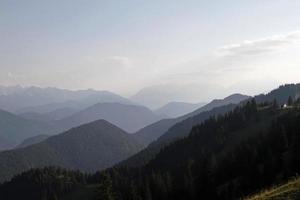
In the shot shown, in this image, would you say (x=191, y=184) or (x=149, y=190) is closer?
(x=191, y=184)

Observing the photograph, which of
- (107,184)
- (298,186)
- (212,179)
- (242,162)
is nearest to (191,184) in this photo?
(212,179)

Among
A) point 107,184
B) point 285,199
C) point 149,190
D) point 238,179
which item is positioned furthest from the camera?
point 149,190

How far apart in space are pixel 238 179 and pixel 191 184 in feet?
60.8

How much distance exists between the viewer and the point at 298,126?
132250 mm

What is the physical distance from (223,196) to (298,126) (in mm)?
36280

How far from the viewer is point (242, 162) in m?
129

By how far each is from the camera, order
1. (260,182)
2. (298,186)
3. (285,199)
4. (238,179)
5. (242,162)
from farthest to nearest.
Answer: (242,162)
(238,179)
(260,182)
(298,186)
(285,199)

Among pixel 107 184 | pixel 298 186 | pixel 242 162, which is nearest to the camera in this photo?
pixel 298 186

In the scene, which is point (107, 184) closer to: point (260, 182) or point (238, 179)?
point (260, 182)

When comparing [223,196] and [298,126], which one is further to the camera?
[298,126]

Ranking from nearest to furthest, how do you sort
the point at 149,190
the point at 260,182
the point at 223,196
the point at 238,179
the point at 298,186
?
1. the point at 298,186
2. the point at 260,182
3. the point at 223,196
4. the point at 238,179
5. the point at 149,190

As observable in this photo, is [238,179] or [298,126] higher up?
[298,126]

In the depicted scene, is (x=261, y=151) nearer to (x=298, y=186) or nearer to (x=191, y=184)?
(x=191, y=184)

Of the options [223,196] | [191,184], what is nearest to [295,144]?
[223,196]
